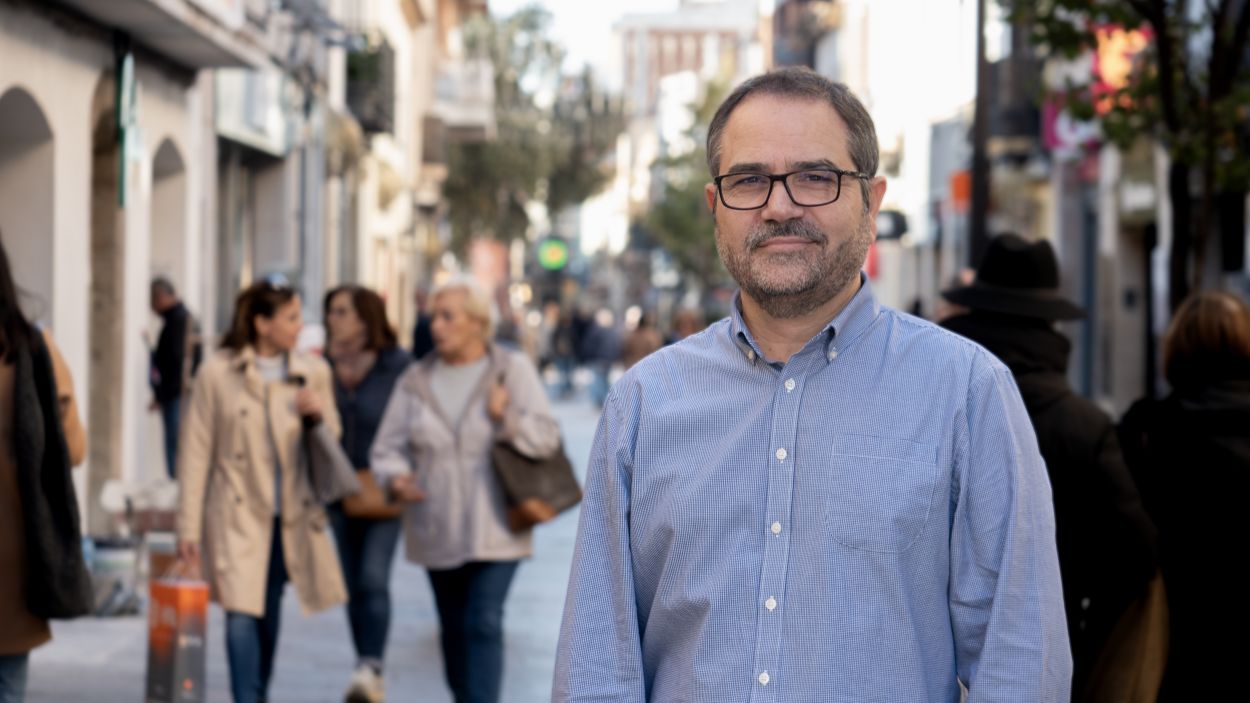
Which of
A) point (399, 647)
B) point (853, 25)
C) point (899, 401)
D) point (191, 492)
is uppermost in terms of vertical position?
point (853, 25)

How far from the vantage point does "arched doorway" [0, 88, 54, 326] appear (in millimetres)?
13398

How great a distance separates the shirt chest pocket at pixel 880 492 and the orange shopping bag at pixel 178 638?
459 cm

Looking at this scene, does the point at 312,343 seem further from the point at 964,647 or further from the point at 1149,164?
the point at 1149,164

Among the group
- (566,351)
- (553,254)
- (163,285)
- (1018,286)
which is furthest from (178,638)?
(566,351)

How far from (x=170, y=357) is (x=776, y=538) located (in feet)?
46.3

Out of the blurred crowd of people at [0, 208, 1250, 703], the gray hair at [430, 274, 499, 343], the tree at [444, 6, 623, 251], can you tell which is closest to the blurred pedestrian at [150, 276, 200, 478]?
the blurred crowd of people at [0, 208, 1250, 703]

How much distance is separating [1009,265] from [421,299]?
18405mm

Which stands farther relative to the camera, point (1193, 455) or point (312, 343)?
point (312, 343)

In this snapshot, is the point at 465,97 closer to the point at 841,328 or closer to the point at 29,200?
the point at 29,200

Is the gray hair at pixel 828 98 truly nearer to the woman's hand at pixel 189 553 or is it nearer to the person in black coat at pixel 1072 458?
the person in black coat at pixel 1072 458

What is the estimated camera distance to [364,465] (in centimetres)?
939

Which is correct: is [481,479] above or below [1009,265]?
below

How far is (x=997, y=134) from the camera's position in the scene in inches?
1384

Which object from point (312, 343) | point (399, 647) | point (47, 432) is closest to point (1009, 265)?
point (47, 432)
